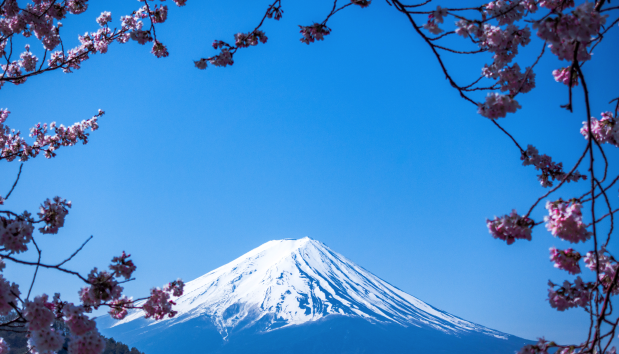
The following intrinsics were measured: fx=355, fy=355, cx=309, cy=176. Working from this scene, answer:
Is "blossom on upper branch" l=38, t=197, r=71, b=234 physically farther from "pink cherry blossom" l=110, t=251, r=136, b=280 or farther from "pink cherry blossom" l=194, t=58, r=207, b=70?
"pink cherry blossom" l=194, t=58, r=207, b=70

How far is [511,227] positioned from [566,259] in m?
0.32

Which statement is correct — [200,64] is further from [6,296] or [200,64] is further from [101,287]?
[6,296]

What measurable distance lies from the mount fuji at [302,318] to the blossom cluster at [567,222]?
2352 inches

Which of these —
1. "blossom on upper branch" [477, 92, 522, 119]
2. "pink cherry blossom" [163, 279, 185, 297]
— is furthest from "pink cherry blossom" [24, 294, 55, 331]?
"blossom on upper branch" [477, 92, 522, 119]

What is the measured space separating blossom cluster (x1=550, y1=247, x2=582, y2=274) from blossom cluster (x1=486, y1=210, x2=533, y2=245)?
17 cm

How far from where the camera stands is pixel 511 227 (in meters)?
1.82

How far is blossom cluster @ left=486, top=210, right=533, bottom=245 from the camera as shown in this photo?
5.83 feet

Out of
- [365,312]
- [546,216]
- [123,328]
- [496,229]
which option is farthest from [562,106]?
[123,328]

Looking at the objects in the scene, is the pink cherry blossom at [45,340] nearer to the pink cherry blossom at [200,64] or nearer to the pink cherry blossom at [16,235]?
the pink cherry blossom at [16,235]

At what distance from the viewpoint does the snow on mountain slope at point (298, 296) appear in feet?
211

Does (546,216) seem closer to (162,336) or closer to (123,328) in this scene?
(162,336)

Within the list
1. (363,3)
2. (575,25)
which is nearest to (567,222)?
(575,25)

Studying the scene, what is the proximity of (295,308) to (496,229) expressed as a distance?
6747 centimetres

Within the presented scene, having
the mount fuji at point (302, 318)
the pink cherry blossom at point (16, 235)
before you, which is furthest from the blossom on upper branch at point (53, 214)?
the mount fuji at point (302, 318)
